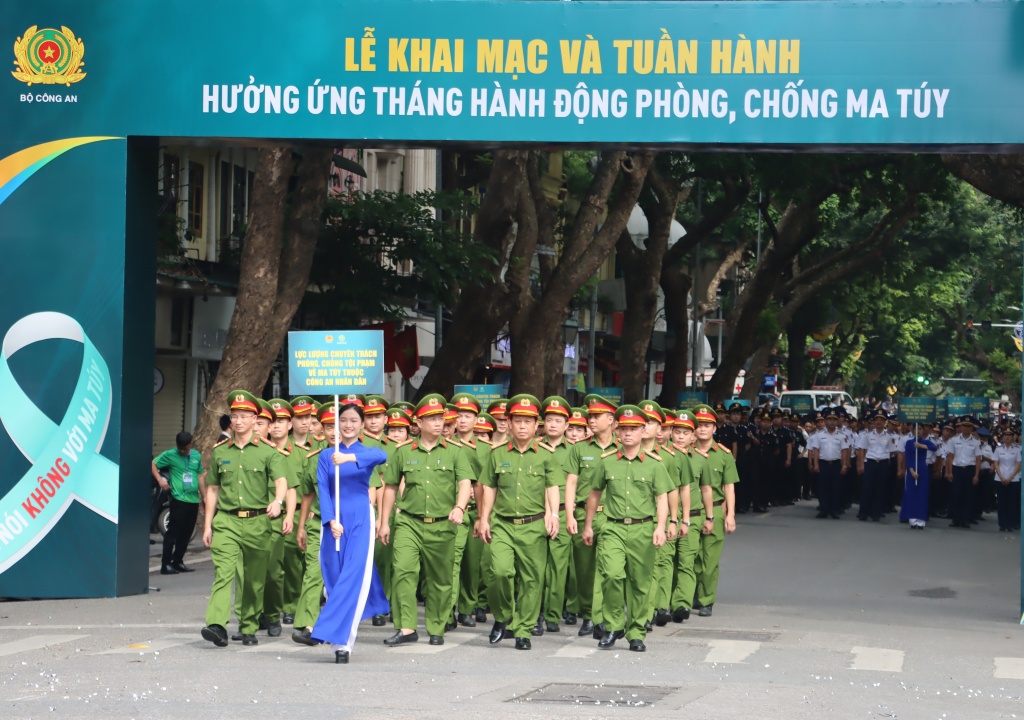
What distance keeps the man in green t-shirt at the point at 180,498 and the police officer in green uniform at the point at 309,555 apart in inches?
205

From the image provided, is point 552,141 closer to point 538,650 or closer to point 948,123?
point 948,123

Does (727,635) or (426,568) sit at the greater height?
(426,568)

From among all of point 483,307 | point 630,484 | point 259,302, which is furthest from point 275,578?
point 483,307

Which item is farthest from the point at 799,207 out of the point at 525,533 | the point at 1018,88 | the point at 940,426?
the point at 525,533

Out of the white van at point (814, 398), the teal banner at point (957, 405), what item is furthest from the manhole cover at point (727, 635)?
the white van at point (814, 398)

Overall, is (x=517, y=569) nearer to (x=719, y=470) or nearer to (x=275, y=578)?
(x=275, y=578)

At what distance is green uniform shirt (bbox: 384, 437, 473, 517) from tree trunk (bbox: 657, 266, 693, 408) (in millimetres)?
22255

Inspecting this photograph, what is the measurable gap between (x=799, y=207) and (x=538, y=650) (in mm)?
22836

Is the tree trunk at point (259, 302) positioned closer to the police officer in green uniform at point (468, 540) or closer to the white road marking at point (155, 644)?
the police officer in green uniform at point (468, 540)

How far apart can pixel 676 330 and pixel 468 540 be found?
70.9 ft

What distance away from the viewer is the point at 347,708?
9609mm

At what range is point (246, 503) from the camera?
12.7 metres

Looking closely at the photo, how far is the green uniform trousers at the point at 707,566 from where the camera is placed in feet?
50.7

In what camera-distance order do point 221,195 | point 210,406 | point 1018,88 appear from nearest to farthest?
point 1018,88 < point 210,406 < point 221,195
